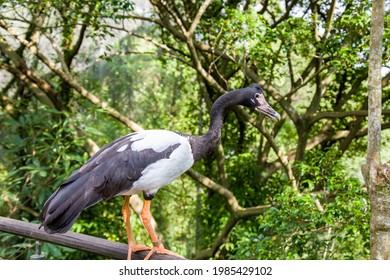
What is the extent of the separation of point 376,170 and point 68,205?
4.16 feet

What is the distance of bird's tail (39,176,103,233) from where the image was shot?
186 cm

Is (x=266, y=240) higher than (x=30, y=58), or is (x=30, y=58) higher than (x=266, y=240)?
(x=30, y=58)

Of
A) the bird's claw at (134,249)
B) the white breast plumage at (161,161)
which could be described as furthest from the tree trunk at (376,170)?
the bird's claw at (134,249)

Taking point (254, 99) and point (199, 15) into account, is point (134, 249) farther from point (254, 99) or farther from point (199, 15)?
point (199, 15)

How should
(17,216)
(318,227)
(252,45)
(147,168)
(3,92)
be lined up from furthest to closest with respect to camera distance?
(3,92) → (17,216) → (252,45) → (318,227) → (147,168)

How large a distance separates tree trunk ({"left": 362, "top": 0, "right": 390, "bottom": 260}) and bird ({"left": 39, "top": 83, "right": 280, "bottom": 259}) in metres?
0.68

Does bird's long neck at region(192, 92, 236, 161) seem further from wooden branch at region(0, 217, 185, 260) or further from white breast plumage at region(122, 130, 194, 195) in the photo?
wooden branch at region(0, 217, 185, 260)

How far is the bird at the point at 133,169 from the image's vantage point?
1870 mm

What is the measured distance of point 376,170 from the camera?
2.37 meters

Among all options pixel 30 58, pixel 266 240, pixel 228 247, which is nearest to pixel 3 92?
pixel 30 58

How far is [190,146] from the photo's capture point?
199 centimetres

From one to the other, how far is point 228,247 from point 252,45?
6.32ft
